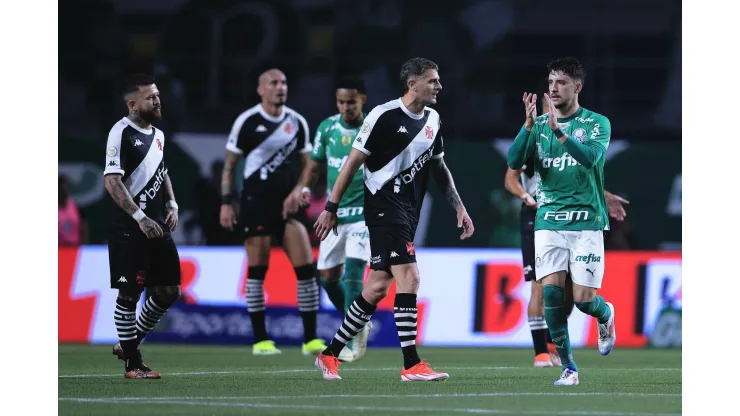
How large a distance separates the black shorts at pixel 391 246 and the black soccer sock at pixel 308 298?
324cm

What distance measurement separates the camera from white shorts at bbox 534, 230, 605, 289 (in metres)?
8.00

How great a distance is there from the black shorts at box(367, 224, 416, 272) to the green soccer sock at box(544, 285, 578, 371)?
0.93 meters

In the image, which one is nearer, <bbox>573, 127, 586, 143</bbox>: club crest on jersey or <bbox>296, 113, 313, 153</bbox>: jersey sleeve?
<bbox>573, 127, 586, 143</bbox>: club crest on jersey

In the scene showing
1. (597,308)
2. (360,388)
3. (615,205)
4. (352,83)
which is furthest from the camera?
(352,83)

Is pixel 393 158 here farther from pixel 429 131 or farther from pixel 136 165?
pixel 136 165

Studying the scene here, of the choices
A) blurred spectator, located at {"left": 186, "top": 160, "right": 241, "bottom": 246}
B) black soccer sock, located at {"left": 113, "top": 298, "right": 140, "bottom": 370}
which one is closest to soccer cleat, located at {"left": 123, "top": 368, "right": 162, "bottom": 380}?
black soccer sock, located at {"left": 113, "top": 298, "right": 140, "bottom": 370}

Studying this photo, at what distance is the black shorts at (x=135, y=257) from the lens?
8.57m

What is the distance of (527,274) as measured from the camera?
10.4 meters

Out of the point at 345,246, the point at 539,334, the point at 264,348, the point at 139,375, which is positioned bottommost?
the point at 264,348

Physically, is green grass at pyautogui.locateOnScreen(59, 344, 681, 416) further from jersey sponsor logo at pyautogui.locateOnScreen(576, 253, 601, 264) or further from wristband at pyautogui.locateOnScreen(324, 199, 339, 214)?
wristband at pyautogui.locateOnScreen(324, 199, 339, 214)

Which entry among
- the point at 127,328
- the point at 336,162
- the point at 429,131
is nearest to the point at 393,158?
the point at 429,131

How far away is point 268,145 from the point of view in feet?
38.0

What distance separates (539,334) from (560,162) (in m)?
2.67

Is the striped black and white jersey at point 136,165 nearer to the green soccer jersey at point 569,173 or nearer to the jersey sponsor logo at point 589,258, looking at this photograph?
the green soccer jersey at point 569,173
